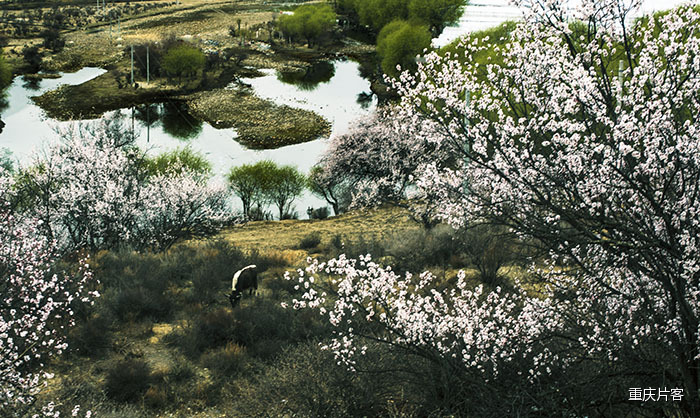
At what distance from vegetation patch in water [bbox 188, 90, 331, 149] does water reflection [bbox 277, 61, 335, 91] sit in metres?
7.25

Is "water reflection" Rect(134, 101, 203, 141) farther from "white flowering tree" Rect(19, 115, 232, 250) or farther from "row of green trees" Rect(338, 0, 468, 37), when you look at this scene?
"row of green trees" Rect(338, 0, 468, 37)

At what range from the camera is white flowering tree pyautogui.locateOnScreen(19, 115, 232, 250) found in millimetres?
19500

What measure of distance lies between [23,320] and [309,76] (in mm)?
60727

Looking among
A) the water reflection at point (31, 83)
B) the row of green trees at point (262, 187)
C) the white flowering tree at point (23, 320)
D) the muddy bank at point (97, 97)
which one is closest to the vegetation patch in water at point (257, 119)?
the muddy bank at point (97, 97)

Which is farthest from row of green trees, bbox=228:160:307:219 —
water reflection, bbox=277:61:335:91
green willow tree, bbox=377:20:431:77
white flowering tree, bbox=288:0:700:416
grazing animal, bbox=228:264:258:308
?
white flowering tree, bbox=288:0:700:416

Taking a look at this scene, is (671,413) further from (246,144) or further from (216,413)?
(246,144)

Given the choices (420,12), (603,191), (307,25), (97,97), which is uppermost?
(420,12)

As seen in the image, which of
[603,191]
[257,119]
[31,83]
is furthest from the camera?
[31,83]

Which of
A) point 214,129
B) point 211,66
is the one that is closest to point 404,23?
point 211,66

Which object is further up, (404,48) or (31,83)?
(404,48)

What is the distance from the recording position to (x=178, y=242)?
22.8 meters

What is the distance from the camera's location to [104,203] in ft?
63.5

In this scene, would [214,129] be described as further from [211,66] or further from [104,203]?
[104,203]

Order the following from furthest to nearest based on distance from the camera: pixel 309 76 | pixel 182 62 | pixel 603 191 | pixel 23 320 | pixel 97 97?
pixel 309 76 < pixel 182 62 < pixel 97 97 < pixel 23 320 < pixel 603 191
